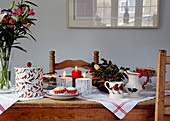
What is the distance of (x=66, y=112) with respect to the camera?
1.01m

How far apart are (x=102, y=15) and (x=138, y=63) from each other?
690mm

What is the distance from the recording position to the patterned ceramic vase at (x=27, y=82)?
112cm

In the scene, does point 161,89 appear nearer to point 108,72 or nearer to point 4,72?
point 108,72

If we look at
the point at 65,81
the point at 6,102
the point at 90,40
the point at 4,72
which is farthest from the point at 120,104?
the point at 90,40

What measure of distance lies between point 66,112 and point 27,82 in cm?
28

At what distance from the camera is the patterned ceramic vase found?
1125 mm

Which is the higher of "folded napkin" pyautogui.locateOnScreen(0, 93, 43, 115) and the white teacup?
the white teacup

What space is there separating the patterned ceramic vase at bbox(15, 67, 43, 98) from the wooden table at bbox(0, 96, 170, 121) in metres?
0.12

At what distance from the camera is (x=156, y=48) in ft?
7.95

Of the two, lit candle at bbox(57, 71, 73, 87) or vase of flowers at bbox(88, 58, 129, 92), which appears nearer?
vase of flowers at bbox(88, 58, 129, 92)

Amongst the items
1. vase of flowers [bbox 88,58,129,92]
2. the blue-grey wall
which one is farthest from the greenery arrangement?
the blue-grey wall

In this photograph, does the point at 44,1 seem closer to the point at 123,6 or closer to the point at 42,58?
the point at 42,58

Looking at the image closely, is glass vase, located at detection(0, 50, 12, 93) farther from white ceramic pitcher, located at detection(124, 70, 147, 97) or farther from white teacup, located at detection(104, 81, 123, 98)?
white ceramic pitcher, located at detection(124, 70, 147, 97)

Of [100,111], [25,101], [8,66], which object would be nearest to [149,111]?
[100,111]
